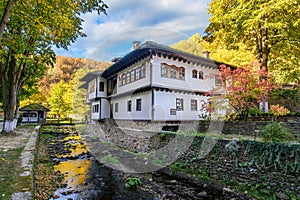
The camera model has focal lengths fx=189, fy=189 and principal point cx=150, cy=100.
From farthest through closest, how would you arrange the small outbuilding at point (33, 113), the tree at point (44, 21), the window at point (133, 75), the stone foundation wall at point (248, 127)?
the small outbuilding at point (33, 113)
the window at point (133, 75)
the stone foundation wall at point (248, 127)
the tree at point (44, 21)

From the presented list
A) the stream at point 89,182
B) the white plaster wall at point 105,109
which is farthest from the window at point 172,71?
the white plaster wall at point 105,109

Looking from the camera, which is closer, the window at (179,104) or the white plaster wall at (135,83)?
the white plaster wall at (135,83)

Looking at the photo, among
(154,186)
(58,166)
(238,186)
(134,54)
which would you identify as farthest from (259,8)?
(58,166)

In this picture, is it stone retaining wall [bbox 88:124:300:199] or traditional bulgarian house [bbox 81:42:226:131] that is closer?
stone retaining wall [bbox 88:124:300:199]

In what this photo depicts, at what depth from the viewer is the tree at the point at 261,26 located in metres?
11.3

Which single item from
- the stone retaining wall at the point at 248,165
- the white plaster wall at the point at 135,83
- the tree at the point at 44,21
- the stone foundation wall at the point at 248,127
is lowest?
the stone retaining wall at the point at 248,165

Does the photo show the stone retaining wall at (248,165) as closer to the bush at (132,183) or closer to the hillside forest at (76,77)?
the bush at (132,183)

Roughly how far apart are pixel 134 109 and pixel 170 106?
8.97 ft

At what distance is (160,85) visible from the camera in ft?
39.0

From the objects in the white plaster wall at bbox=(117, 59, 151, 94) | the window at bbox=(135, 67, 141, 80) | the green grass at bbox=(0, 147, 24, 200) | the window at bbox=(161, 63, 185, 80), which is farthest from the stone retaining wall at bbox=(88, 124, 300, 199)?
the window at bbox=(135, 67, 141, 80)

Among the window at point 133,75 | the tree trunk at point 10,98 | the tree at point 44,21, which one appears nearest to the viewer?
the tree at point 44,21

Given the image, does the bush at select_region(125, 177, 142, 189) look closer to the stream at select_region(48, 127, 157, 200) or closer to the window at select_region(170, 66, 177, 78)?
the stream at select_region(48, 127, 157, 200)

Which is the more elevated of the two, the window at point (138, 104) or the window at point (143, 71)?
the window at point (143, 71)

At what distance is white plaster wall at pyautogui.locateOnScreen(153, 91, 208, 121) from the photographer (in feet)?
39.0
